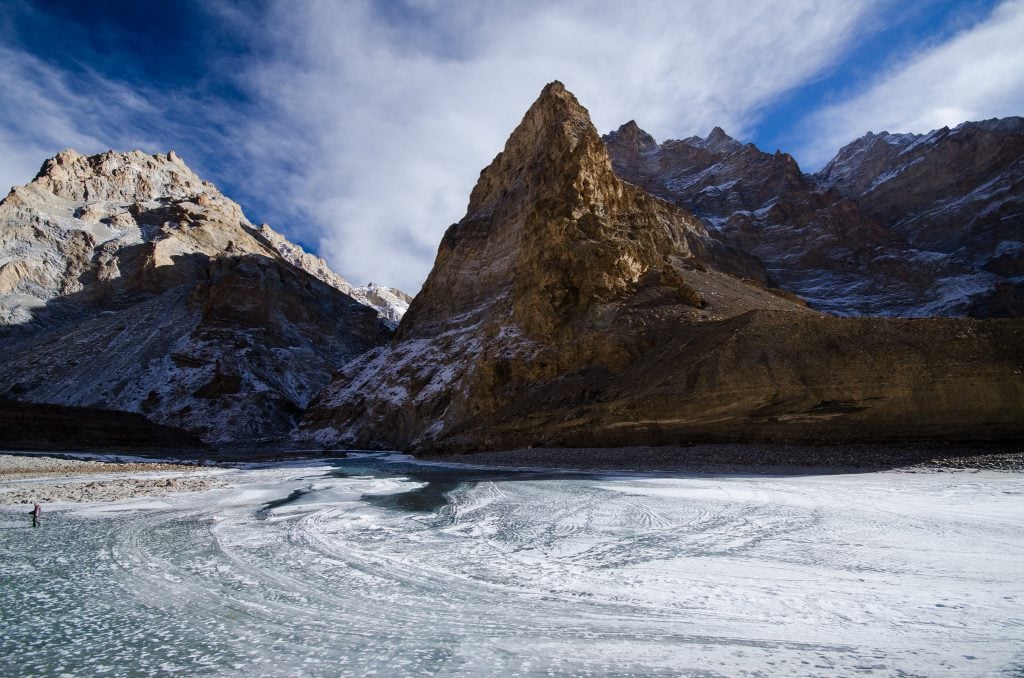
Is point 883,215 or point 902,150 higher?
point 902,150

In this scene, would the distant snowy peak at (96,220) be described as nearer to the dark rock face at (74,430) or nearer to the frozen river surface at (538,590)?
the dark rock face at (74,430)

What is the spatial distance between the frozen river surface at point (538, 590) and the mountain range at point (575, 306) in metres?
12.9

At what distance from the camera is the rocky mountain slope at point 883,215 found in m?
82.7

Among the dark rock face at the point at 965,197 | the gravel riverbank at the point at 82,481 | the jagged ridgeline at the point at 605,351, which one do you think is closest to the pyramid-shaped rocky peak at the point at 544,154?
the jagged ridgeline at the point at 605,351

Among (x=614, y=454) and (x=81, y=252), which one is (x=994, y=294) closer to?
(x=614, y=454)

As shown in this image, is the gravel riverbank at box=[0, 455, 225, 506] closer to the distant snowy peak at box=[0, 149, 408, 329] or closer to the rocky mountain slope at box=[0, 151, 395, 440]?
the rocky mountain slope at box=[0, 151, 395, 440]

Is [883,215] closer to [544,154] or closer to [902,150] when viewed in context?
[902,150]

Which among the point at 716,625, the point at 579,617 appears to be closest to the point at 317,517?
the point at 579,617

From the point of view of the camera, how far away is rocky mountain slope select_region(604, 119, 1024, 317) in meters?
82.7

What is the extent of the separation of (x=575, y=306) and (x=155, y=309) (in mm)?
72738

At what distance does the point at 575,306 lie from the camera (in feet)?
133

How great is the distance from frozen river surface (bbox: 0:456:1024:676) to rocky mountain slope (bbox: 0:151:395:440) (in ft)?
203

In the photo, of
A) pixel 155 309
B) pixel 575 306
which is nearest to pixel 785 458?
pixel 575 306

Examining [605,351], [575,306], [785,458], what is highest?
[575,306]
